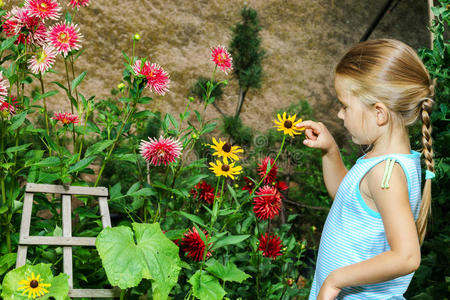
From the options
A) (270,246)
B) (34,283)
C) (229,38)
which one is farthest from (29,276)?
(229,38)

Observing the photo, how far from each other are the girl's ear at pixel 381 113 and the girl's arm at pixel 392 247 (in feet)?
0.33

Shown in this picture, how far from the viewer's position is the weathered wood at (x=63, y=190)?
109cm

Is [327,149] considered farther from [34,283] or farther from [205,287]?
[34,283]

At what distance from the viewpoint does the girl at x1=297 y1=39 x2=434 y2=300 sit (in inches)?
33.9

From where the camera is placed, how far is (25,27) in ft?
3.65

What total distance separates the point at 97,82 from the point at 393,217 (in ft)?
6.90

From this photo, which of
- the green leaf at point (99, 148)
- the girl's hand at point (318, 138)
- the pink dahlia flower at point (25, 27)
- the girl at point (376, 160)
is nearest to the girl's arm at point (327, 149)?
the girl's hand at point (318, 138)

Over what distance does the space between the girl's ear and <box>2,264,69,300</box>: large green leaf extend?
74 centimetres

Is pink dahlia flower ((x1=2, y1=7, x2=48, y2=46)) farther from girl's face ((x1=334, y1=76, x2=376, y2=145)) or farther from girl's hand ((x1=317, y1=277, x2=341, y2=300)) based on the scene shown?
girl's hand ((x1=317, y1=277, x2=341, y2=300))

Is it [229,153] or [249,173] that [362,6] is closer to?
[249,173]

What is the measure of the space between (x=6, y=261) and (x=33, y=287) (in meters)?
0.19

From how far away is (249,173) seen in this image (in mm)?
2322

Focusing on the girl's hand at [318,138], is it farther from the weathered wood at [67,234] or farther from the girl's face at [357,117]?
the weathered wood at [67,234]

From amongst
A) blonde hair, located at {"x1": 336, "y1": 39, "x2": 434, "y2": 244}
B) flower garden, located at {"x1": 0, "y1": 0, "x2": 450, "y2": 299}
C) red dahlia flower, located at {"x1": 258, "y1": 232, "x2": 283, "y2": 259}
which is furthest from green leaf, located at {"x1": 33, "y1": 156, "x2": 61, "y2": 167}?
blonde hair, located at {"x1": 336, "y1": 39, "x2": 434, "y2": 244}
